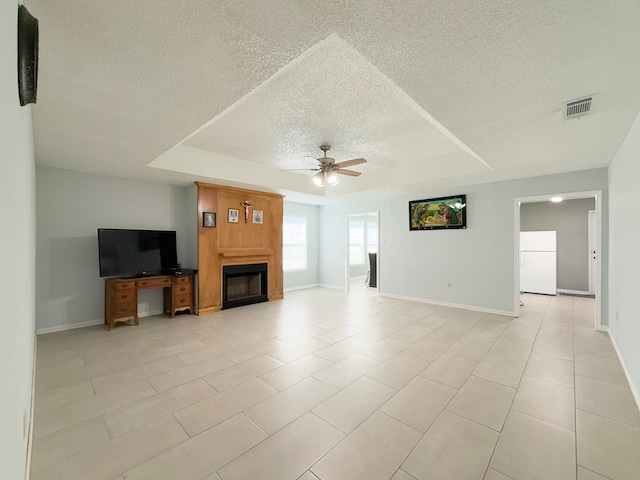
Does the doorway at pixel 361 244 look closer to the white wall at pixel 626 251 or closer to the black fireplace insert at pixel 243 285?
the black fireplace insert at pixel 243 285

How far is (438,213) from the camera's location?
5.85m

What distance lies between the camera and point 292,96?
2693 millimetres

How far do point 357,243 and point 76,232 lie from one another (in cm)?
776

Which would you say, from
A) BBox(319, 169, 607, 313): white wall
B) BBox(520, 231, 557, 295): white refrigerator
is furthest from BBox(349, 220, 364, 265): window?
BBox(520, 231, 557, 295): white refrigerator

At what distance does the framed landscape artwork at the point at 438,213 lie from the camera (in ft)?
18.2

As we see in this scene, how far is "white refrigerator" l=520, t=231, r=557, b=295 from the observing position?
6.79 metres

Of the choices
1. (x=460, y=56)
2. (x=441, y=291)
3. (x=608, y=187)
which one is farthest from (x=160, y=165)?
(x=608, y=187)

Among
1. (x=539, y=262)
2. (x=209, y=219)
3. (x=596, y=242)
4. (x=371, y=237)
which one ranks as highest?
(x=209, y=219)

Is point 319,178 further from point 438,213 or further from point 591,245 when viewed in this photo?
point 591,245

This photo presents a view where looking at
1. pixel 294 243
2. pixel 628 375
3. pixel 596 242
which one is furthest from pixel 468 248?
pixel 294 243

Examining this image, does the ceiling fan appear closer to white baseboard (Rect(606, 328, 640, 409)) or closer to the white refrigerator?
white baseboard (Rect(606, 328, 640, 409))

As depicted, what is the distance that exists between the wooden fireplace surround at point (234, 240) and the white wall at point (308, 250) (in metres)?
1.06

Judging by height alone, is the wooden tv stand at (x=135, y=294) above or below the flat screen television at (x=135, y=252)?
below

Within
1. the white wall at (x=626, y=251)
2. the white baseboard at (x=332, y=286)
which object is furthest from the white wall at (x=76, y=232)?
the white wall at (x=626, y=251)
